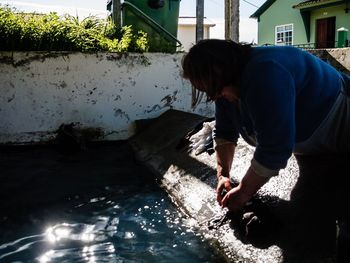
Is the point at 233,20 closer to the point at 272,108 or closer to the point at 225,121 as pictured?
the point at 225,121

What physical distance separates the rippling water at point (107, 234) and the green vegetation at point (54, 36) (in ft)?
10.3

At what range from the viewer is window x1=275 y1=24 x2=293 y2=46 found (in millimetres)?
25531

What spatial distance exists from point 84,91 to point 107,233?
3658 millimetres

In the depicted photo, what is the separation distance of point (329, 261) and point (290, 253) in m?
0.27

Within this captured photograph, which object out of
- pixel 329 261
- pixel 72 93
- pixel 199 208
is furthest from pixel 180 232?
pixel 72 93

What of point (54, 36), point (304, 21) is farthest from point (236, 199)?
point (304, 21)

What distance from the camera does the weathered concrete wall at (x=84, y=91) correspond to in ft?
19.8

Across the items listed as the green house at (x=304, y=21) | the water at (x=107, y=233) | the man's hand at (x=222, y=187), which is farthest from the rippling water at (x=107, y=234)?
the green house at (x=304, y=21)

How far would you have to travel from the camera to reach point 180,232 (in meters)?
3.10

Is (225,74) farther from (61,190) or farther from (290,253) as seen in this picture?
(61,190)

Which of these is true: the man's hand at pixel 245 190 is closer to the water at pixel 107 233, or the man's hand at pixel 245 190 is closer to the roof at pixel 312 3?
the water at pixel 107 233

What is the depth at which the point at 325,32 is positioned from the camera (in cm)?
2259

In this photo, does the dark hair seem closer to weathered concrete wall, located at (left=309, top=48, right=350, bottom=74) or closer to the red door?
weathered concrete wall, located at (left=309, top=48, right=350, bottom=74)

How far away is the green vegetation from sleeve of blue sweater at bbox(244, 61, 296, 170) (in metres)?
4.89
